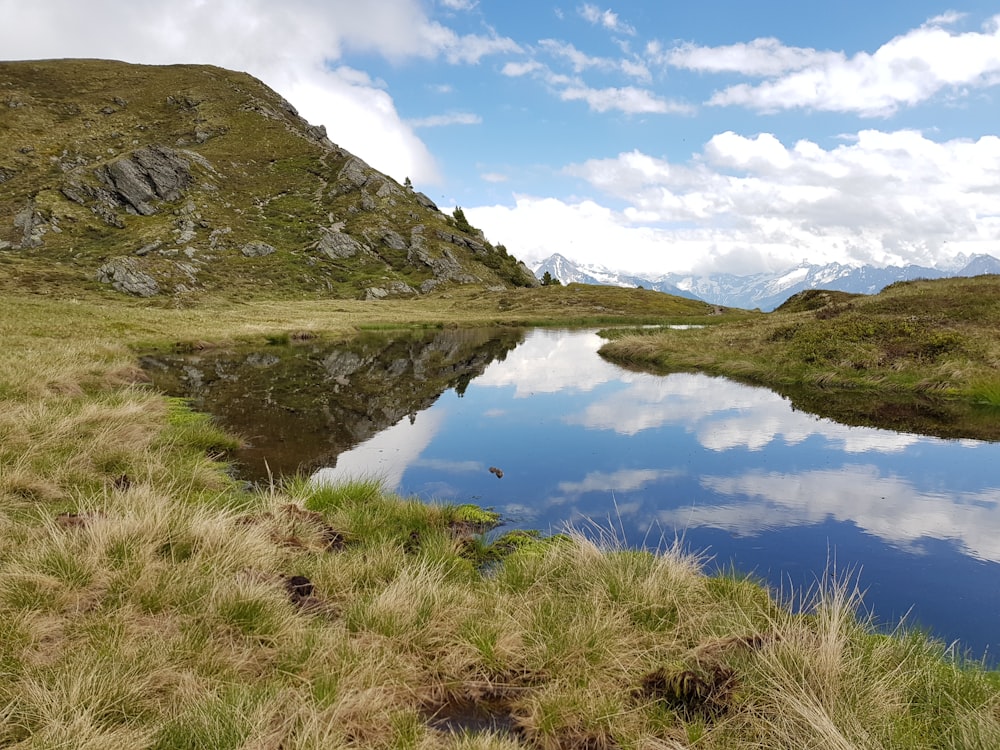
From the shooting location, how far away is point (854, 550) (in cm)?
998

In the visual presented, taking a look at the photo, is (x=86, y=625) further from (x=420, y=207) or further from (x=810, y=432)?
(x=420, y=207)

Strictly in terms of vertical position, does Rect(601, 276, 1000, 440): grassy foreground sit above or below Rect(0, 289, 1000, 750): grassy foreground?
above

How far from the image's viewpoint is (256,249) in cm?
11000

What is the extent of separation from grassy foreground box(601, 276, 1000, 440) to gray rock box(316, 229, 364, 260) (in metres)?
92.8

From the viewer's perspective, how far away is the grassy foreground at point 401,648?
4277 millimetres

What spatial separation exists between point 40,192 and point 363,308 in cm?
7937

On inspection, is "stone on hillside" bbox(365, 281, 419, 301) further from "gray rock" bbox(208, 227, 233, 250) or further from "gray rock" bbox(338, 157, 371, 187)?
"gray rock" bbox(338, 157, 371, 187)

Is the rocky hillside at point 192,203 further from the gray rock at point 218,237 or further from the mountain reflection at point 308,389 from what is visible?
the mountain reflection at point 308,389

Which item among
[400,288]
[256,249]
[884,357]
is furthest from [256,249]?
[884,357]

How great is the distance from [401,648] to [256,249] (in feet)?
388

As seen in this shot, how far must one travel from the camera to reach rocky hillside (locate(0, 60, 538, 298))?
96188mm

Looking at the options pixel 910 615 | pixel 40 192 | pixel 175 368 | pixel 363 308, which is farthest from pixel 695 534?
pixel 40 192

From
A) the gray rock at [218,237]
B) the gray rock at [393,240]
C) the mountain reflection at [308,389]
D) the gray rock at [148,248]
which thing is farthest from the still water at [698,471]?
the gray rock at [393,240]

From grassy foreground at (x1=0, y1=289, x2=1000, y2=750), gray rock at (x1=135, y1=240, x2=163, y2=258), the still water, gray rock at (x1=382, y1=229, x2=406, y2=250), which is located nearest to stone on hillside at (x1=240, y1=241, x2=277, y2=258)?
gray rock at (x1=135, y1=240, x2=163, y2=258)
